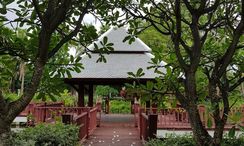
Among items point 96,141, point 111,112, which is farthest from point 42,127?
point 111,112

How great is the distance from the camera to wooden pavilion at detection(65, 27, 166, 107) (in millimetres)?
17719

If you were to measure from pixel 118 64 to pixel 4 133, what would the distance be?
646 inches

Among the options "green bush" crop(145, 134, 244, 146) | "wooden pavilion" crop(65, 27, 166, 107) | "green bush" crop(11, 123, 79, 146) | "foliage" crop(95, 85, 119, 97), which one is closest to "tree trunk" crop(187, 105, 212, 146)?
"green bush" crop(145, 134, 244, 146)

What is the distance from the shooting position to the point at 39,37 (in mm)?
2980

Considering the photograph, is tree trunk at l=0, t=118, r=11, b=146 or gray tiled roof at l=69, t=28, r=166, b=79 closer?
tree trunk at l=0, t=118, r=11, b=146

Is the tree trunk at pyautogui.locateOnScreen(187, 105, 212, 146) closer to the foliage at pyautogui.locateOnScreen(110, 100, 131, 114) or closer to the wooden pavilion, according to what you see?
the wooden pavilion

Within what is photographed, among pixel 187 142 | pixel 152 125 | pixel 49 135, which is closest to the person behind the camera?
pixel 187 142

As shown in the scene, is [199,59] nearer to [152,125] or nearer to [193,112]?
[193,112]

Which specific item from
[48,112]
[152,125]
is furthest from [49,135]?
[48,112]

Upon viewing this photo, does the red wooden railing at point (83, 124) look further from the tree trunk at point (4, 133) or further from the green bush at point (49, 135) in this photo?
the tree trunk at point (4, 133)

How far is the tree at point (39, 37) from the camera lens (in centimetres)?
275

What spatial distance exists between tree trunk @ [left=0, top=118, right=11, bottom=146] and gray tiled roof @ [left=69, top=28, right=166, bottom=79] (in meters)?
14.4

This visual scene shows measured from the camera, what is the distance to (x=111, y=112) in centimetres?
2923

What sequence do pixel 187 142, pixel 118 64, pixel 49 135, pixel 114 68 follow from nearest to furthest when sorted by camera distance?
pixel 187 142 < pixel 49 135 < pixel 114 68 < pixel 118 64
